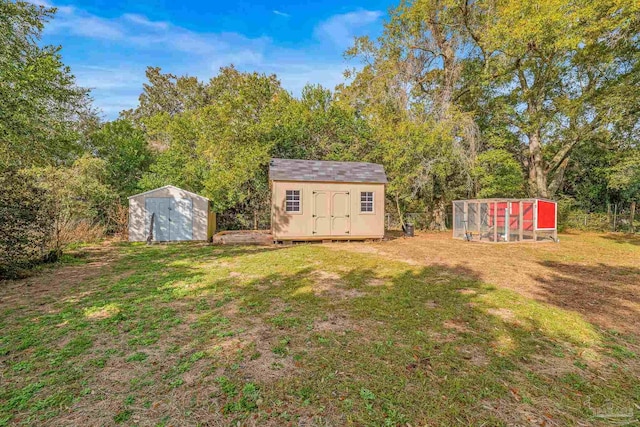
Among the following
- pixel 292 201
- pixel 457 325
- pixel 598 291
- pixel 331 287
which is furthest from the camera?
pixel 292 201

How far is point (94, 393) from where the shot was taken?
247 centimetres

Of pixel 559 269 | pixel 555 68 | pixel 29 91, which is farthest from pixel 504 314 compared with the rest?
pixel 555 68

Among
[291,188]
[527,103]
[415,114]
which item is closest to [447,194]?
[415,114]

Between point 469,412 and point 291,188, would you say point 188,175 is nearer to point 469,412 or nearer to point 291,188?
point 291,188

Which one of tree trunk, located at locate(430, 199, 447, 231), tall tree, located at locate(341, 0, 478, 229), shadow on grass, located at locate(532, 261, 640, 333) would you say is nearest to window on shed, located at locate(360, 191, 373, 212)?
tall tree, located at locate(341, 0, 478, 229)

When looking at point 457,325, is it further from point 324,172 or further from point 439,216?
point 439,216

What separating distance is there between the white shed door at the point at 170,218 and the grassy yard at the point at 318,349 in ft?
19.6

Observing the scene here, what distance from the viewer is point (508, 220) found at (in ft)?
39.2

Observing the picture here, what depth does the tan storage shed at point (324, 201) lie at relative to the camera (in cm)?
1167

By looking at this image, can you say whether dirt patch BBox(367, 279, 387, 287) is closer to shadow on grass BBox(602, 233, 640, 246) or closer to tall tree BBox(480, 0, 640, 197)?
shadow on grass BBox(602, 233, 640, 246)

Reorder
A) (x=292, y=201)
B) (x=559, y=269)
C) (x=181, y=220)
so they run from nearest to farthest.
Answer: (x=559, y=269) < (x=292, y=201) < (x=181, y=220)

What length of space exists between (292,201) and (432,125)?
8.82 metres

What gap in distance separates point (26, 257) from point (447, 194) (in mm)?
17942

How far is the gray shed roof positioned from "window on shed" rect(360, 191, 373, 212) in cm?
54
